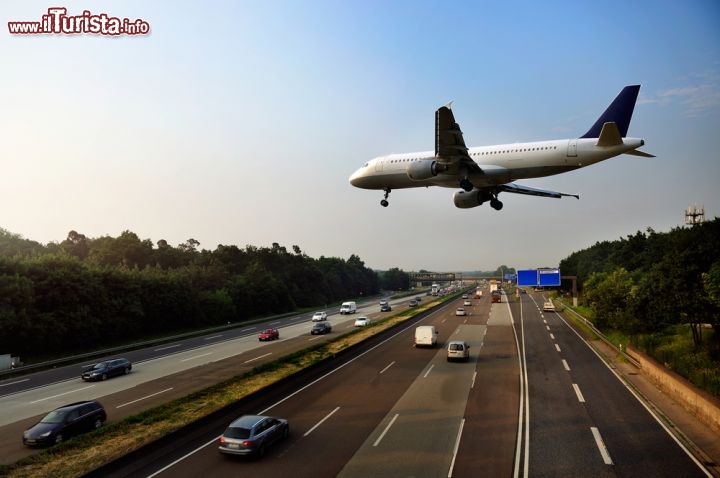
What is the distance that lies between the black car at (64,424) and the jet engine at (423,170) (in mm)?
23490

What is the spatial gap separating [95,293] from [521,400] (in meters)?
51.6

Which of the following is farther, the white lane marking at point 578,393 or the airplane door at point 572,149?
the airplane door at point 572,149

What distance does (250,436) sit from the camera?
16938mm

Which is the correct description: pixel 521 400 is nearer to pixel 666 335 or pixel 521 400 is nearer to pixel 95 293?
pixel 666 335

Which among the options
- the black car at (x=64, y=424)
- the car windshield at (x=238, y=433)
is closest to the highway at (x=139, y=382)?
the black car at (x=64, y=424)

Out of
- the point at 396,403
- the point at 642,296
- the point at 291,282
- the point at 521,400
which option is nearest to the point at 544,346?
the point at 642,296

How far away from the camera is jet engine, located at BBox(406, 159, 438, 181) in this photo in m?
31.2

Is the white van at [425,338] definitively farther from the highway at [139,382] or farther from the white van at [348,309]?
the white van at [348,309]

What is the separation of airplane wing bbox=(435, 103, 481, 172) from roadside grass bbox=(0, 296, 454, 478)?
1814 cm

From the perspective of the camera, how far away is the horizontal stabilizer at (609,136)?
27406 mm

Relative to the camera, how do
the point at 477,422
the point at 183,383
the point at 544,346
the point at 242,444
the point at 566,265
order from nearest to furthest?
the point at 242,444 < the point at 477,422 < the point at 183,383 < the point at 544,346 < the point at 566,265

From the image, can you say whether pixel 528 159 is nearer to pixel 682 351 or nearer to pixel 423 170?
pixel 423 170

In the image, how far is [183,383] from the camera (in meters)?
32.0

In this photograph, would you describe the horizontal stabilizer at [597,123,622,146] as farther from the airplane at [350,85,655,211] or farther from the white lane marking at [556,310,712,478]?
the white lane marking at [556,310,712,478]
